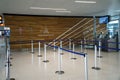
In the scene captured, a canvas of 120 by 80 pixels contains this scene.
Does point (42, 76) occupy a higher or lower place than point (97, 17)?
lower

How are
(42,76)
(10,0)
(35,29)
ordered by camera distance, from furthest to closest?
1. (35,29)
2. (10,0)
3. (42,76)

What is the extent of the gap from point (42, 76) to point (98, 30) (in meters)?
10.4

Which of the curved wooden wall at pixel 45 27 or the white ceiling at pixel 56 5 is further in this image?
the curved wooden wall at pixel 45 27

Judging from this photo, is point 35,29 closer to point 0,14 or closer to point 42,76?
point 0,14

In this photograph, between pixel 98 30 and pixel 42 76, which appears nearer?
pixel 42 76

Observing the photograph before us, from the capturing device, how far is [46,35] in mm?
13602

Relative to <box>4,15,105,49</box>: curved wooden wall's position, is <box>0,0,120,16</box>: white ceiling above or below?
above

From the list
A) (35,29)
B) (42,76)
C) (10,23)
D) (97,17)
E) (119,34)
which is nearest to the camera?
(42,76)

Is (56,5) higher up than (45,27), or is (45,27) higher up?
(56,5)

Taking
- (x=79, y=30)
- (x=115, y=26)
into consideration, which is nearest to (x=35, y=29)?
(x=79, y=30)

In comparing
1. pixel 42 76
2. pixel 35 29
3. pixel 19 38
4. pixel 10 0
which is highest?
pixel 10 0

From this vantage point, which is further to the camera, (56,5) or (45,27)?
(45,27)

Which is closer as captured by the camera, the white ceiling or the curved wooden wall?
the white ceiling

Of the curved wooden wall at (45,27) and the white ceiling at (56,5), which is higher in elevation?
the white ceiling at (56,5)
